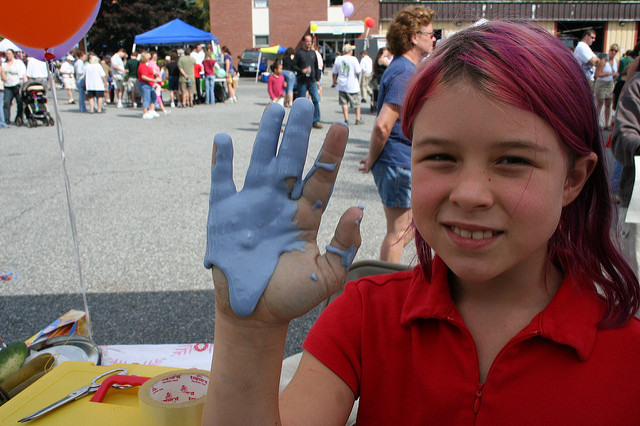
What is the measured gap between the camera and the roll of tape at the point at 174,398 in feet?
4.35

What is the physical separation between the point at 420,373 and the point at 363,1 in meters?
38.0

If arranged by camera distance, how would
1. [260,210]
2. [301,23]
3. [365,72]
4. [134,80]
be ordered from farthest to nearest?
[301,23] < [134,80] < [365,72] < [260,210]

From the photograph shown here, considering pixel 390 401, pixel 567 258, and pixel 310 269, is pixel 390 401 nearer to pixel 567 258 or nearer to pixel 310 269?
pixel 310 269

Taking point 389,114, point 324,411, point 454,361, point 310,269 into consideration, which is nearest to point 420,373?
point 454,361

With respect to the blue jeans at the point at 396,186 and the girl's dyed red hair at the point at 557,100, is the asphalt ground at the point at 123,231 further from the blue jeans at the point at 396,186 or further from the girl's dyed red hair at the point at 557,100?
the girl's dyed red hair at the point at 557,100

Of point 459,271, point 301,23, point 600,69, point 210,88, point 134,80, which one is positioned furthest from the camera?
point 301,23

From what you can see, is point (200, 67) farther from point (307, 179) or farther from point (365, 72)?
point (307, 179)

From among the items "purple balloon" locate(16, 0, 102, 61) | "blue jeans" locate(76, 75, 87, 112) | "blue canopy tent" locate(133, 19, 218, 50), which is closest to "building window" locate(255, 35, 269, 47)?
"blue canopy tent" locate(133, 19, 218, 50)

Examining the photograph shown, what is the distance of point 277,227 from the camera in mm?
951

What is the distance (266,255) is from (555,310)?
61 centimetres

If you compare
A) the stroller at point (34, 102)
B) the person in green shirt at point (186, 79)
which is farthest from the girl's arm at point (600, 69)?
the stroller at point (34, 102)

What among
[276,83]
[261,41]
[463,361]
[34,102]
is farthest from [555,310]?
[261,41]

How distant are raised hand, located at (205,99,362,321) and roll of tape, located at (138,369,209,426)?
52 cm

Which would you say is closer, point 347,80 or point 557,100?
point 557,100
